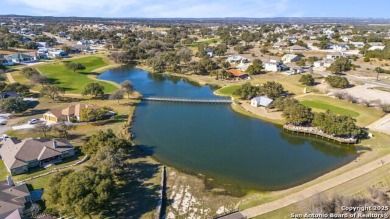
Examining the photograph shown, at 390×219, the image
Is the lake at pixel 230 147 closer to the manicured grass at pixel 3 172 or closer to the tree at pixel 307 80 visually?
the manicured grass at pixel 3 172

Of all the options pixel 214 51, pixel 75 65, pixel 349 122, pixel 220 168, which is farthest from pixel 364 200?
pixel 214 51

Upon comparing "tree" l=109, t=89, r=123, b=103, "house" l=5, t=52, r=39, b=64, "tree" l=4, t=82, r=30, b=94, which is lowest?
"tree" l=109, t=89, r=123, b=103

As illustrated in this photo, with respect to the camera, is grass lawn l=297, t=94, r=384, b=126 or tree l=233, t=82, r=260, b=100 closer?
grass lawn l=297, t=94, r=384, b=126

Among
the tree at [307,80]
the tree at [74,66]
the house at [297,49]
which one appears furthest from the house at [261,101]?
the house at [297,49]

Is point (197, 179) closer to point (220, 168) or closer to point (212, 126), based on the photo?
point (220, 168)

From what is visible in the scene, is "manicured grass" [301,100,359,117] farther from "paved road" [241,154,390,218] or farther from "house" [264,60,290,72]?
"house" [264,60,290,72]

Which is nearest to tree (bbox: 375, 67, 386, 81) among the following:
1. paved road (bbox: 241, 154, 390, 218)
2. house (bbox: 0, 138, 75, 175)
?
paved road (bbox: 241, 154, 390, 218)
